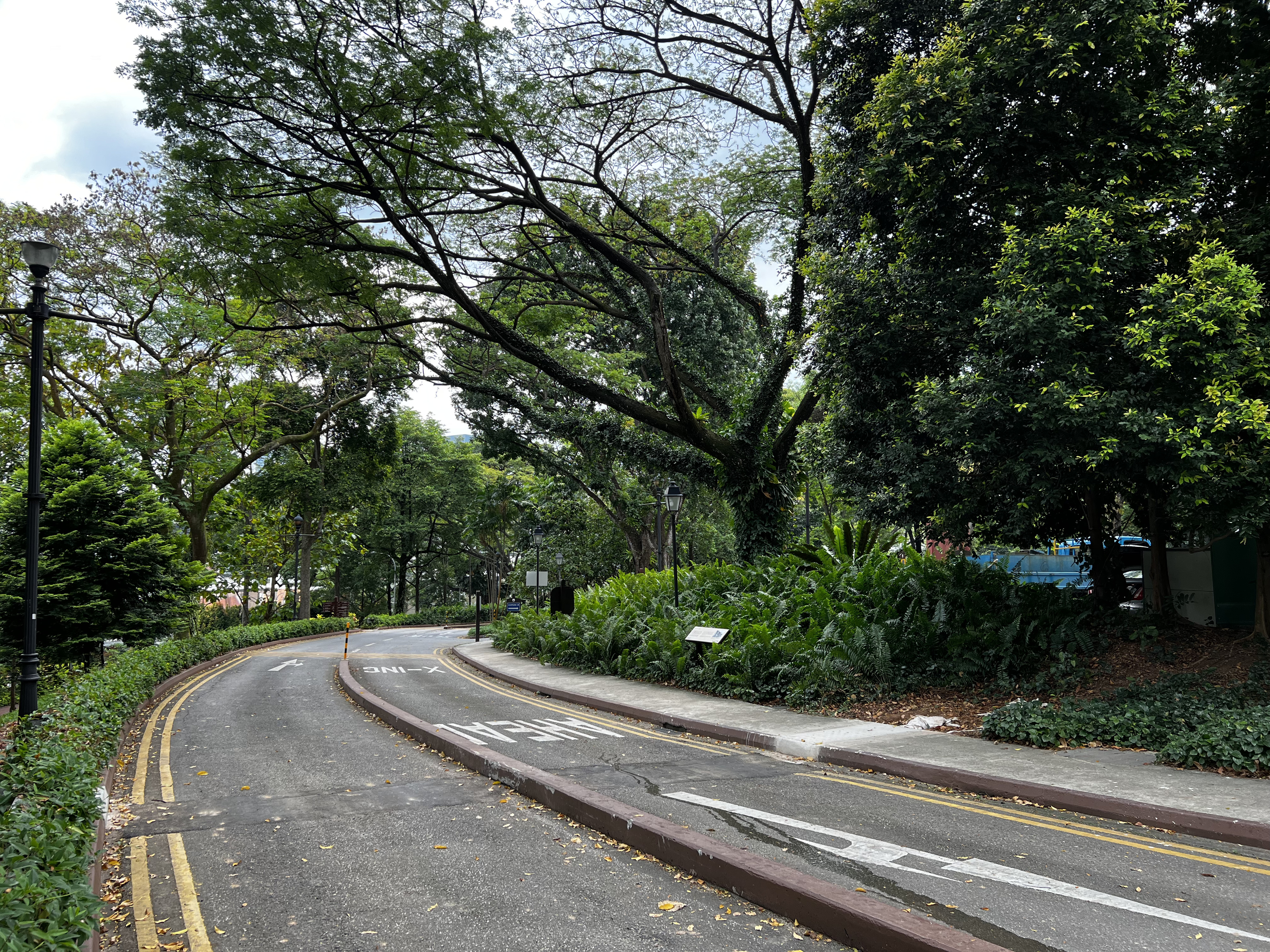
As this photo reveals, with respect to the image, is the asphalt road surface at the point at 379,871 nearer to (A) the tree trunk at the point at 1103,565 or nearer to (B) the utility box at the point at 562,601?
(A) the tree trunk at the point at 1103,565

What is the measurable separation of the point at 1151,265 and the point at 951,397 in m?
2.89

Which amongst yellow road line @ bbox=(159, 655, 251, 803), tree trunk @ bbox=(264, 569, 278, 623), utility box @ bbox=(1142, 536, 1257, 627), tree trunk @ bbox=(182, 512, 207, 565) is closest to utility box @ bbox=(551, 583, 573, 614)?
yellow road line @ bbox=(159, 655, 251, 803)

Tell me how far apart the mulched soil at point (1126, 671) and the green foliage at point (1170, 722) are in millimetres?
486

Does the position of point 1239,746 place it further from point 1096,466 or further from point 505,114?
point 505,114

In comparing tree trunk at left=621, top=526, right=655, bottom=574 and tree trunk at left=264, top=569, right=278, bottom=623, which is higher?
tree trunk at left=621, top=526, right=655, bottom=574

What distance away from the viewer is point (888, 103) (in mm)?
10047

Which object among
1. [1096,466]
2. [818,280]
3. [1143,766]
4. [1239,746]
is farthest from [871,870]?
[818,280]

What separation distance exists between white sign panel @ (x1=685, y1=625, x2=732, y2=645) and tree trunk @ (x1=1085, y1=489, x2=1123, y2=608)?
605cm

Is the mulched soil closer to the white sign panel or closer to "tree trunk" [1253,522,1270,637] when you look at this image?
"tree trunk" [1253,522,1270,637]

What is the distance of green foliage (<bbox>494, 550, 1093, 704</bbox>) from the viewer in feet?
36.2

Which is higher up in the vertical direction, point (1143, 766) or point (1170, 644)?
point (1170, 644)

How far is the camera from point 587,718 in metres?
11.9

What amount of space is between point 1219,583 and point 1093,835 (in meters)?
7.54

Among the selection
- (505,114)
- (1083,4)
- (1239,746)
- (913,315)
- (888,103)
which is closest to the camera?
(1239,746)
